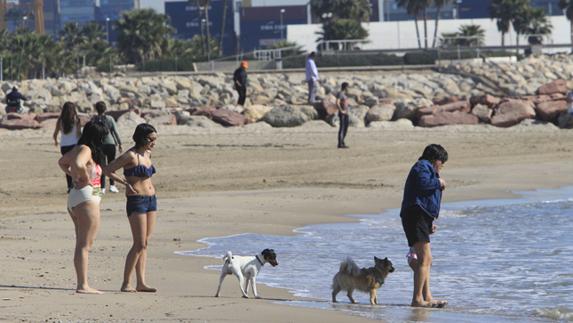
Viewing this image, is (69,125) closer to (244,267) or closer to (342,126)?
(244,267)

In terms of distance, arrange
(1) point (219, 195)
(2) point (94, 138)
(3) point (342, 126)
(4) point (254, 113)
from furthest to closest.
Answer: (4) point (254, 113) → (3) point (342, 126) → (1) point (219, 195) → (2) point (94, 138)

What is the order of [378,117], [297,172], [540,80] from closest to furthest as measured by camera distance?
[297,172], [378,117], [540,80]

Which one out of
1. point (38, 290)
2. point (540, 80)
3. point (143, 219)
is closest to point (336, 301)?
point (143, 219)

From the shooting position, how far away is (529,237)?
55.5 feet

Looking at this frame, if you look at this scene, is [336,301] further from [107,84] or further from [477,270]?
[107,84]

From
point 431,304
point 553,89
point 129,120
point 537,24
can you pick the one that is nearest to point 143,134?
point 431,304

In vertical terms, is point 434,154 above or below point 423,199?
above

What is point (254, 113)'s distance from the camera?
3481 centimetres

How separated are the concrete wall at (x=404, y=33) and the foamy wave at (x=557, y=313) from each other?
293 ft

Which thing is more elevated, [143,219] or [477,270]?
[143,219]

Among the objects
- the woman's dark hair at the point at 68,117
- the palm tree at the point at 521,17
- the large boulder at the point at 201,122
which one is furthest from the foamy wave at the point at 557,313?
the palm tree at the point at 521,17

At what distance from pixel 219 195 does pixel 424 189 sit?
10.2 m

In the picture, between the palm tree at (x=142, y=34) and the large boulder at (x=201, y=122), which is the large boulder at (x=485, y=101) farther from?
the palm tree at (x=142, y=34)

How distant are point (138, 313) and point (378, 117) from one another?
82.6 ft
